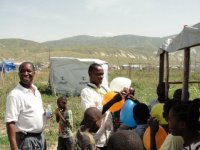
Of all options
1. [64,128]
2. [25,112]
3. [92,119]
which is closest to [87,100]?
[92,119]

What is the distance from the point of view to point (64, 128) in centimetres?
602

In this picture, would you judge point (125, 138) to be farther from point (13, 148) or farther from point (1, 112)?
point (1, 112)

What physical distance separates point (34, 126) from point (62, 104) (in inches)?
105

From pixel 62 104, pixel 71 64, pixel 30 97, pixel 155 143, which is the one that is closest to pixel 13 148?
pixel 30 97

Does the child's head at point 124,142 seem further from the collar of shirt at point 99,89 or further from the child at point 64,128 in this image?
the child at point 64,128

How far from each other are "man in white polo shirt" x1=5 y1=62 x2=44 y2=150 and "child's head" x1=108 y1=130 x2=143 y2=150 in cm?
136

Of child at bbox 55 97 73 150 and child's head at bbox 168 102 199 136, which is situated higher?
child's head at bbox 168 102 199 136

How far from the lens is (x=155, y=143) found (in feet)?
10.8

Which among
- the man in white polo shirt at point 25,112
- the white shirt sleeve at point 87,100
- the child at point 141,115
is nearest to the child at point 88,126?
the white shirt sleeve at point 87,100

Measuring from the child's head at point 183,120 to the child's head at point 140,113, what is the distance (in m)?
1.06

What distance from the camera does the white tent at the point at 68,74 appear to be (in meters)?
17.8

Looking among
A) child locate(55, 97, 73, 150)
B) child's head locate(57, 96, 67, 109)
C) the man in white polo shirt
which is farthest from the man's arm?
child's head locate(57, 96, 67, 109)

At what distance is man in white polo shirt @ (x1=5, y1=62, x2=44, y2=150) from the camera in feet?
11.2

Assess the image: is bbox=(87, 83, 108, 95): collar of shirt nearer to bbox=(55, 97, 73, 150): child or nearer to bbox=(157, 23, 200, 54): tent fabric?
bbox=(157, 23, 200, 54): tent fabric
